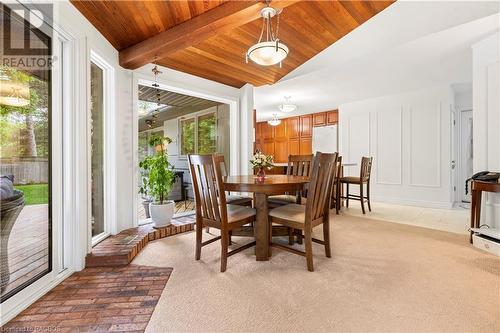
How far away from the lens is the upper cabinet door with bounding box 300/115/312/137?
7.08 metres

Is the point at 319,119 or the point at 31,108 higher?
the point at 319,119

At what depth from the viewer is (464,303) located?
4.91 ft

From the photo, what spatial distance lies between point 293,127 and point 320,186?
227 inches

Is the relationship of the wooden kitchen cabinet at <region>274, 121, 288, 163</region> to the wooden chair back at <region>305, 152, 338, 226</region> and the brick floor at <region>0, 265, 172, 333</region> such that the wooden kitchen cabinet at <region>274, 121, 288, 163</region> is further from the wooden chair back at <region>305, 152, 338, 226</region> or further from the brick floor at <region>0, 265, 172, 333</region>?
the brick floor at <region>0, 265, 172, 333</region>

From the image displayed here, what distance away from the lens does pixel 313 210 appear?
6.56ft

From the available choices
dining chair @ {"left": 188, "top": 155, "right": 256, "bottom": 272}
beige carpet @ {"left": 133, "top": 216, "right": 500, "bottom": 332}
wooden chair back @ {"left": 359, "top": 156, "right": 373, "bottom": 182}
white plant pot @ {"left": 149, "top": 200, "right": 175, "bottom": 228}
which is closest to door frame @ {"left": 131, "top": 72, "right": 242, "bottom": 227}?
white plant pot @ {"left": 149, "top": 200, "right": 175, "bottom": 228}

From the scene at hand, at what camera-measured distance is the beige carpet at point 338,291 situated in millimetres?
1330

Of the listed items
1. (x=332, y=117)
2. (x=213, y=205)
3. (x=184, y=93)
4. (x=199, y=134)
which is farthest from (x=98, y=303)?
(x=332, y=117)

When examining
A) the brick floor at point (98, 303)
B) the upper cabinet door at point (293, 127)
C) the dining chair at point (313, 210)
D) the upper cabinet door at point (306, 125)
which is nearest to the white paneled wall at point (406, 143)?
the upper cabinet door at point (306, 125)

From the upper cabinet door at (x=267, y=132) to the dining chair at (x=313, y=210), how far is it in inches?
239

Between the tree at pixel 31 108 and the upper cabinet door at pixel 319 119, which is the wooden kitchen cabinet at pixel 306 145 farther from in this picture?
the tree at pixel 31 108

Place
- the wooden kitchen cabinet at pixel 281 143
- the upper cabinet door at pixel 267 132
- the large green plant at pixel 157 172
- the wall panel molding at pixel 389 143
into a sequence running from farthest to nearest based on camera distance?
the upper cabinet door at pixel 267 132, the wooden kitchen cabinet at pixel 281 143, the wall panel molding at pixel 389 143, the large green plant at pixel 157 172

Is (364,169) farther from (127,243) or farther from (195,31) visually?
(127,243)

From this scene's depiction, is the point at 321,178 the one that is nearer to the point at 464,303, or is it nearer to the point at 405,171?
the point at 464,303
